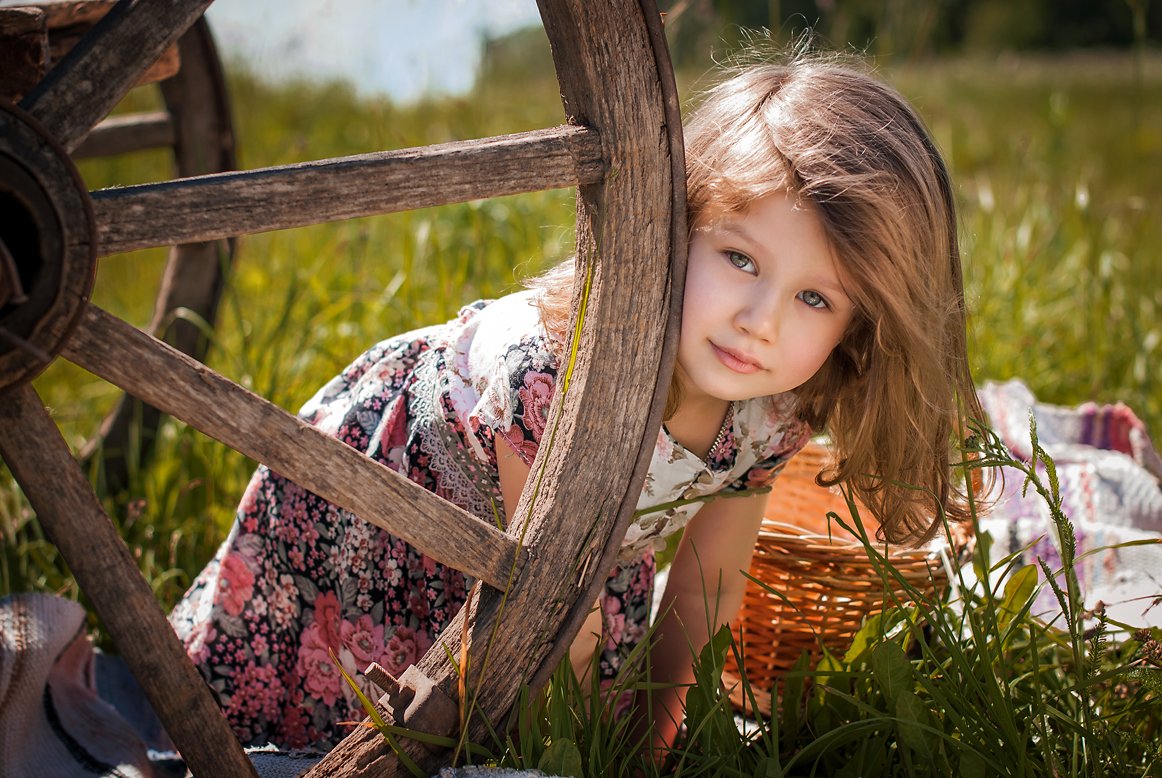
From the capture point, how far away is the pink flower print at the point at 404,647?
61.7 inches

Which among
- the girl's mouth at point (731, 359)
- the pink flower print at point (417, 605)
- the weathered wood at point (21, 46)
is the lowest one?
the pink flower print at point (417, 605)

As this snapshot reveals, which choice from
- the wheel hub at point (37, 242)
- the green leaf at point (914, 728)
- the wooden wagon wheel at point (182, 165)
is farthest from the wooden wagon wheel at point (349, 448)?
the wooden wagon wheel at point (182, 165)

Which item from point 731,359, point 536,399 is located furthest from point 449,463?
point 731,359

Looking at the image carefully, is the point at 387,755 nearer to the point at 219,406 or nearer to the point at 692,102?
the point at 219,406

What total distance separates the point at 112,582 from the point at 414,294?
61.1 inches

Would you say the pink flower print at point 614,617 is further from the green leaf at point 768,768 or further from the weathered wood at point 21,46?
the weathered wood at point 21,46

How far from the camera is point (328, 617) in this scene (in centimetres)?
162

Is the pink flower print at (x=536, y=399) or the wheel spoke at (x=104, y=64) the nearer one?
the wheel spoke at (x=104, y=64)

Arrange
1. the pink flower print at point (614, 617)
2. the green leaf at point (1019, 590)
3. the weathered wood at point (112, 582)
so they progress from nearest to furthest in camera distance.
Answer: the weathered wood at point (112, 582) < the green leaf at point (1019, 590) < the pink flower print at point (614, 617)

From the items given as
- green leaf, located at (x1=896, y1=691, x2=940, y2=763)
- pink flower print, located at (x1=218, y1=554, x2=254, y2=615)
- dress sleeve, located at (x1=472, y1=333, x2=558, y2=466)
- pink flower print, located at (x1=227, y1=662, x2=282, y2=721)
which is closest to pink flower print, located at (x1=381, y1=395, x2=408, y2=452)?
dress sleeve, located at (x1=472, y1=333, x2=558, y2=466)

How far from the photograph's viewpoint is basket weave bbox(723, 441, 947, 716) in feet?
5.38

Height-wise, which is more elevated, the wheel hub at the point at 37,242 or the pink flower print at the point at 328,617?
the wheel hub at the point at 37,242

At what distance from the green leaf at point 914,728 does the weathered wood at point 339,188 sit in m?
0.74

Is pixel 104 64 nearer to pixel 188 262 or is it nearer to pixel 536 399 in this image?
pixel 536 399
